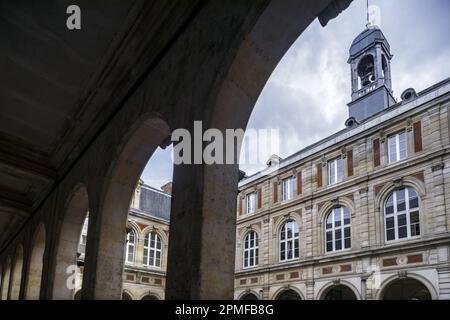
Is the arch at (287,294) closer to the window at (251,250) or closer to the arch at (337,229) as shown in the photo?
the window at (251,250)

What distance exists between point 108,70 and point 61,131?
223 centimetres

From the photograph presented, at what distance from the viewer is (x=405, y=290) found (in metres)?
18.3

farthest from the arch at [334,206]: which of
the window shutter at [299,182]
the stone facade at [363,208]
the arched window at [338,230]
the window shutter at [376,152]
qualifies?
the window shutter at [376,152]

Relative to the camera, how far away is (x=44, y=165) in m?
8.21

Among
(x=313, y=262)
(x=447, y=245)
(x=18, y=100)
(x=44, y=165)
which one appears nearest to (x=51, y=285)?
(x=44, y=165)

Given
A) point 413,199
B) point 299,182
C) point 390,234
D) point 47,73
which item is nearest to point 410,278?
point 390,234

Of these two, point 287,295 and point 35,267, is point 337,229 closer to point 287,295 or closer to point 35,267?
point 287,295

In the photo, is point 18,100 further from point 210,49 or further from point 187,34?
point 210,49

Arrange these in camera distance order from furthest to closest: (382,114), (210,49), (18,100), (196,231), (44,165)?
(382,114)
(44,165)
(18,100)
(210,49)
(196,231)

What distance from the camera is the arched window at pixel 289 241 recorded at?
2223cm

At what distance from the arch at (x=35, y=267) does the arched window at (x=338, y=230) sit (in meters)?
13.6

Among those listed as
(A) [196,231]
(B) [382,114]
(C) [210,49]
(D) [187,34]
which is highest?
(B) [382,114]

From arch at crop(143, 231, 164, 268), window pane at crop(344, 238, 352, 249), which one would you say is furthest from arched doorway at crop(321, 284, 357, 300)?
arch at crop(143, 231, 164, 268)
